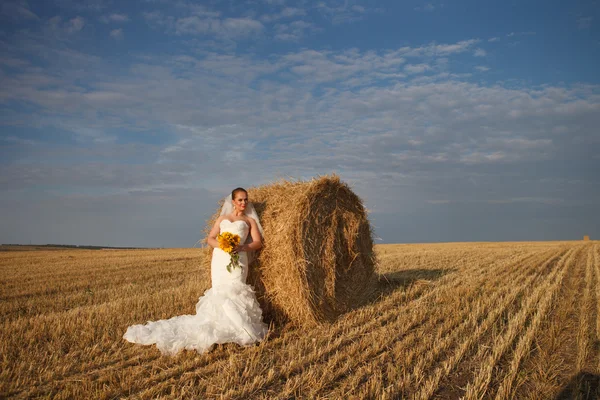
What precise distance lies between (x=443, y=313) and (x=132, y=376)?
458cm

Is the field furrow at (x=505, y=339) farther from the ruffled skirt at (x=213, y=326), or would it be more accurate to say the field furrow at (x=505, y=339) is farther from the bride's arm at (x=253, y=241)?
the bride's arm at (x=253, y=241)

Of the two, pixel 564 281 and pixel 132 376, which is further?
pixel 564 281

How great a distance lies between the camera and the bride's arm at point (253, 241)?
628cm

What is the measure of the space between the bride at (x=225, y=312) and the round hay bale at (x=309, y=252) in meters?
0.35

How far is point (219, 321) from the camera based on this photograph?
5.47 m

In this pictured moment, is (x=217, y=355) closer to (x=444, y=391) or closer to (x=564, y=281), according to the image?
(x=444, y=391)

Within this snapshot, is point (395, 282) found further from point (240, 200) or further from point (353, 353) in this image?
point (353, 353)

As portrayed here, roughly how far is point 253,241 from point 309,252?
83cm

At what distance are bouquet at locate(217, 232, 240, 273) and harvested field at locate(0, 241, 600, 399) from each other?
3.66 feet

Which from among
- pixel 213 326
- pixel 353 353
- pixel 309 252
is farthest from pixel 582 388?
pixel 213 326

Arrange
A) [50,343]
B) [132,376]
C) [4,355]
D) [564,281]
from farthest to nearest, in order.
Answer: [564,281]
[50,343]
[4,355]
[132,376]

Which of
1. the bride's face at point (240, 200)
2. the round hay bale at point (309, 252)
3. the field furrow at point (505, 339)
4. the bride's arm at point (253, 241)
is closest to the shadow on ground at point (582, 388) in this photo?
the field furrow at point (505, 339)

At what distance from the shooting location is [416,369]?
14.1 feet

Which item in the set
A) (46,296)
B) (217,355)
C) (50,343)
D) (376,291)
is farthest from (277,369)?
(46,296)
